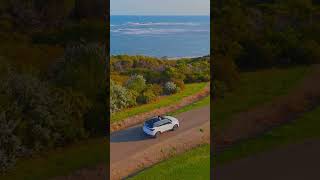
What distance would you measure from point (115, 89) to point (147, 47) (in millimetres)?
2198

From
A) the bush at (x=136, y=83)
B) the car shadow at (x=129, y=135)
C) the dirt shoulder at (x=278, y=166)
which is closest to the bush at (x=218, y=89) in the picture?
the bush at (x=136, y=83)

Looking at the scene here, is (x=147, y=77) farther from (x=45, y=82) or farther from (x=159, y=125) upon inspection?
(x=45, y=82)

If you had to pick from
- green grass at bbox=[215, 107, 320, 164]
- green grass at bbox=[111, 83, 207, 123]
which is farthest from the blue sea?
green grass at bbox=[215, 107, 320, 164]

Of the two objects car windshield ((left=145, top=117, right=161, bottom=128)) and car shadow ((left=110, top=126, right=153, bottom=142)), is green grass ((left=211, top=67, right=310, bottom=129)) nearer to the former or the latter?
car windshield ((left=145, top=117, right=161, bottom=128))

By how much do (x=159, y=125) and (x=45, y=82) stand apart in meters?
2.53

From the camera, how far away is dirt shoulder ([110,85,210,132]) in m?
10.4

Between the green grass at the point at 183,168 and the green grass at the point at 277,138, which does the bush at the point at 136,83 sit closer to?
the green grass at the point at 183,168

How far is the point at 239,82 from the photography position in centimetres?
1385

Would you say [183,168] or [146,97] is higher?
[146,97]

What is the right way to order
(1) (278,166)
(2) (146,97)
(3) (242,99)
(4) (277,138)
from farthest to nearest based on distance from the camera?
(3) (242,99), (2) (146,97), (4) (277,138), (1) (278,166)

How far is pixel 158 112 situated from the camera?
11.3 meters

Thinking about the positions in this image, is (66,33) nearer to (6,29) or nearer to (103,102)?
(6,29)

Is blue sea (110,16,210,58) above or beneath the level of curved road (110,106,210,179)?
above

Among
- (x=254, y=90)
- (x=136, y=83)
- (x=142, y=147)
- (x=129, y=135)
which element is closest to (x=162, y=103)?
(x=136, y=83)
